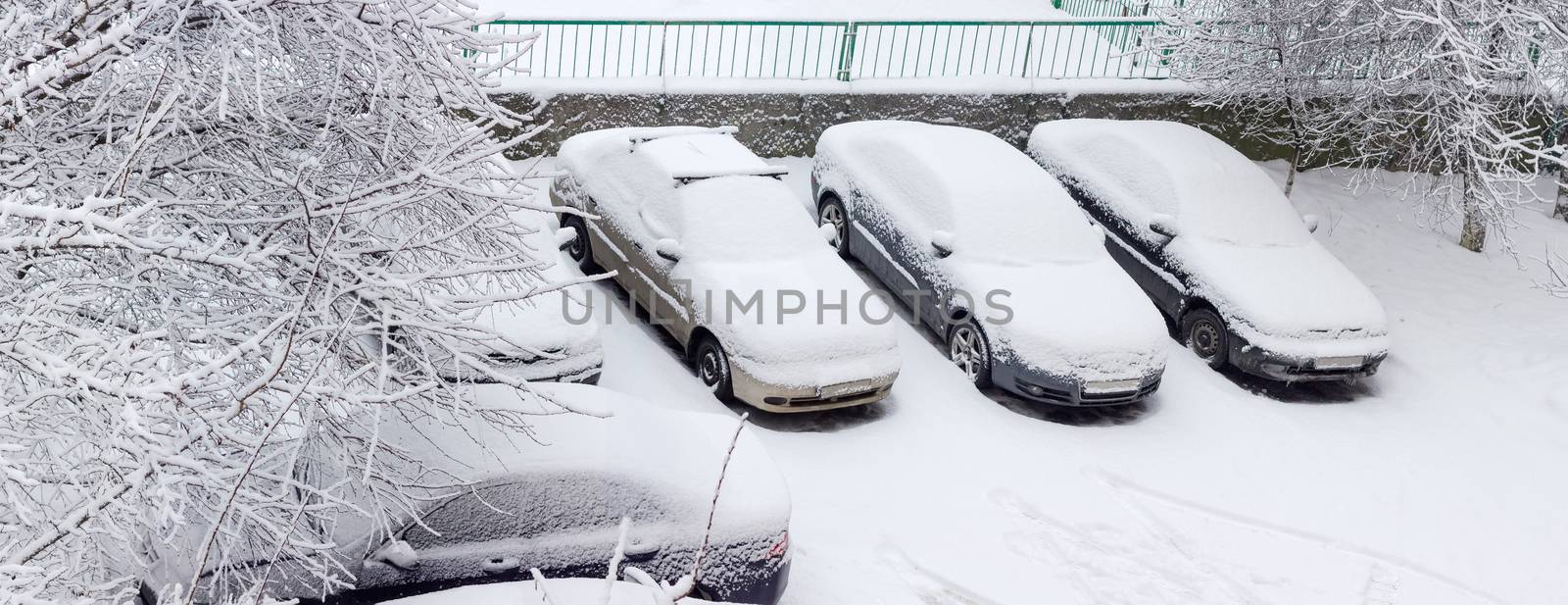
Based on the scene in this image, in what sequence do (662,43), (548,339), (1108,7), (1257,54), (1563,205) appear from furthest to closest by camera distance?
(1108,7), (1563,205), (662,43), (1257,54), (548,339)

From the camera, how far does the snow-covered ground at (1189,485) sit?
27.1 ft

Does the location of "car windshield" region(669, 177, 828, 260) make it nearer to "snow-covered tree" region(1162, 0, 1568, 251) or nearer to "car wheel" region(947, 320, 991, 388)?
"car wheel" region(947, 320, 991, 388)

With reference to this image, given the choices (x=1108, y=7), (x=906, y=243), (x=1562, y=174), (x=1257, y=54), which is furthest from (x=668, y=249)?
(x=1562, y=174)

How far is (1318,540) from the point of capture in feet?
29.3

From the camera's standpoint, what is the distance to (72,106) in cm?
557

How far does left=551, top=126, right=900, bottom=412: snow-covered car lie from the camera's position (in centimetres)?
923

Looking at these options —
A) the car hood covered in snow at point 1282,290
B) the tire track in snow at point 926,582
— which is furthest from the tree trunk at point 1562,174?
the tire track in snow at point 926,582

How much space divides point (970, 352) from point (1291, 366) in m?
2.68

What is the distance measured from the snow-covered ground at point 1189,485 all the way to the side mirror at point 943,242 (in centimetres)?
85

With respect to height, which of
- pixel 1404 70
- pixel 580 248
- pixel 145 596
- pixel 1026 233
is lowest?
pixel 580 248

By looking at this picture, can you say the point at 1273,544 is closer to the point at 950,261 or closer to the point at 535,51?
the point at 950,261

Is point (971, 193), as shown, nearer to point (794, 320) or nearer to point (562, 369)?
point (794, 320)

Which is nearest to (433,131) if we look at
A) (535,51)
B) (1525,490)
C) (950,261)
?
(950,261)

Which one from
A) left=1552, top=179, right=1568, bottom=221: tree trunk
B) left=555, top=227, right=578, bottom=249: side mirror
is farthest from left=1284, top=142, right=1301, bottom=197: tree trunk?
left=555, top=227, right=578, bottom=249: side mirror
